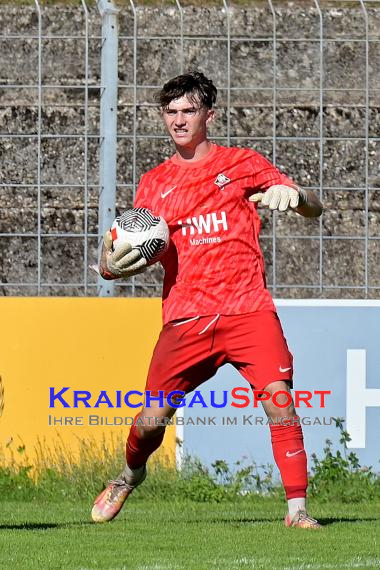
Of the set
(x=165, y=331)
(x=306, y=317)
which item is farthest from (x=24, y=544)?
(x=306, y=317)

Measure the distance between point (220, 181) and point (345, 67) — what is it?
7.35 m

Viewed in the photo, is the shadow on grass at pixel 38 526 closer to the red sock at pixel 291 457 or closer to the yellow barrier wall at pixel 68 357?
the red sock at pixel 291 457

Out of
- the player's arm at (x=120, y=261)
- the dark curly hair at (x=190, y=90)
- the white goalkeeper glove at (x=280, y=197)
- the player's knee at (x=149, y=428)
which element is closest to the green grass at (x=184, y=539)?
the player's knee at (x=149, y=428)

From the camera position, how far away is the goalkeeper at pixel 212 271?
621cm

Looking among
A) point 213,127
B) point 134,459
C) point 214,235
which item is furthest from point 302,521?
point 213,127

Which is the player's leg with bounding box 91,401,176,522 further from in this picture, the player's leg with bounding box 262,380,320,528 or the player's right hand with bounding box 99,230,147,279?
the player's right hand with bounding box 99,230,147,279

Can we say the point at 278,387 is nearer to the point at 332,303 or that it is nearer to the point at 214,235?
the point at 214,235

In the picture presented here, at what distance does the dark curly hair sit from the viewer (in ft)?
21.1

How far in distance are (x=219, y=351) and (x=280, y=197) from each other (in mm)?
798

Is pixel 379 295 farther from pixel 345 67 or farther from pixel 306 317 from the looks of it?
pixel 306 317

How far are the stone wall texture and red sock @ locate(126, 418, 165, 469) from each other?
4.98m

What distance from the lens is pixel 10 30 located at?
13.8 metres

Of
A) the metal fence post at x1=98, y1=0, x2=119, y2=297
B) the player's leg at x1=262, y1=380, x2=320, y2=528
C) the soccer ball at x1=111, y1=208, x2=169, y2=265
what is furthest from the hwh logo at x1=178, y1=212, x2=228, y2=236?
the metal fence post at x1=98, y1=0, x2=119, y2=297

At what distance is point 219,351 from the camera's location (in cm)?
635
